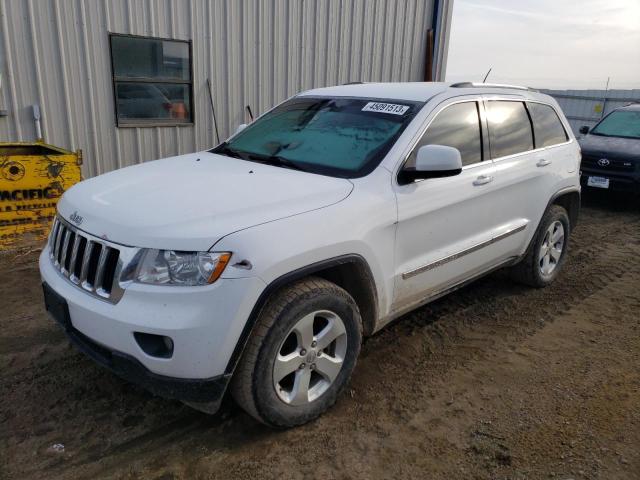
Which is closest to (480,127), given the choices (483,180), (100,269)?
(483,180)

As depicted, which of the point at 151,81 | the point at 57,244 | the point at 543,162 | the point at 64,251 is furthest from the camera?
the point at 151,81

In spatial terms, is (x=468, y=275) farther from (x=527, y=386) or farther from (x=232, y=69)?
(x=232, y=69)

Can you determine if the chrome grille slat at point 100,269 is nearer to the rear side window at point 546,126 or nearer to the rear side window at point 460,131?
the rear side window at point 460,131

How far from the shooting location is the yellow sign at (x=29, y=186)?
5230 millimetres

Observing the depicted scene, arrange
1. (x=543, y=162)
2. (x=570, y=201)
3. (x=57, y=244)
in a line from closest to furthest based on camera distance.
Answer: (x=57, y=244), (x=543, y=162), (x=570, y=201)

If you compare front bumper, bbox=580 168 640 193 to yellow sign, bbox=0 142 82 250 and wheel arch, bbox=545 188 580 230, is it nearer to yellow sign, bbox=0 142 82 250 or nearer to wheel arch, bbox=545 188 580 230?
wheel arch, bbox=545 188 580 230

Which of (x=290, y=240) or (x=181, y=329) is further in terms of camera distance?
(x=290, y=240)

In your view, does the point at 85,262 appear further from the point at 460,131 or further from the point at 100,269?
the point at 460,131

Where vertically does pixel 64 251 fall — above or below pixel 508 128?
below

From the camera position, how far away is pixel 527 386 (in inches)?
127

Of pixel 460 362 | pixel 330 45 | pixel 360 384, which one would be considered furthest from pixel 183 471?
pixel 330 45

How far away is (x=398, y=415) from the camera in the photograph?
115 inches

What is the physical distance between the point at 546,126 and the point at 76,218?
12.7 feet

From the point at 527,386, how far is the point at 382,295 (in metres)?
1.12
